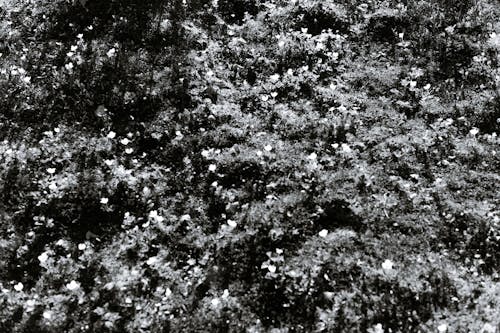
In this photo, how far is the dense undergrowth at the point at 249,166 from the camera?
591 cm

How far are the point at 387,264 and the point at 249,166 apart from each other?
2.12 metres

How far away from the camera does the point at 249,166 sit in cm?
718

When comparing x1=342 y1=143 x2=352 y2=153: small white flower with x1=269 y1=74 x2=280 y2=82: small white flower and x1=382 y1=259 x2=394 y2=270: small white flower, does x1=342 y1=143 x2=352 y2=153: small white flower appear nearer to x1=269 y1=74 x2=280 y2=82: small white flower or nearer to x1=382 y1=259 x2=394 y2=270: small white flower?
x1=269 y1=74 x2=280 y2=82: small white flower

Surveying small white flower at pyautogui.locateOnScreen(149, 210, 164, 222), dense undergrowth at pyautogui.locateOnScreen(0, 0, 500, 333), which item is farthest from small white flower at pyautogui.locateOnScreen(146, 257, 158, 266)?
small white flower at pyautogui.locateOnScreen(149, 210, 164, 222)

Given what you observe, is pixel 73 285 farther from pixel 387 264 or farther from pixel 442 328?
pixel 442 328

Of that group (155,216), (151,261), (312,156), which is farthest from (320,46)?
(151,261)

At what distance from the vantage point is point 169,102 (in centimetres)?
805

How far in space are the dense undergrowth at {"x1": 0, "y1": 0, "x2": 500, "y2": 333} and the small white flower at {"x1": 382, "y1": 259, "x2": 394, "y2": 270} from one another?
0.06 m

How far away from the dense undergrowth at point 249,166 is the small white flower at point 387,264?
0.06 m

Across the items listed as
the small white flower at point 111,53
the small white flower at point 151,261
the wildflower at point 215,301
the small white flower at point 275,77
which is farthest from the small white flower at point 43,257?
the small white flower at point 275,77

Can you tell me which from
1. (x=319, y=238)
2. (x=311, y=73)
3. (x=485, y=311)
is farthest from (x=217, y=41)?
(x=485, y=311)

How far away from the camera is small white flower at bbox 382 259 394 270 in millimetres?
6082

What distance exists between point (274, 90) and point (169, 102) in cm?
151

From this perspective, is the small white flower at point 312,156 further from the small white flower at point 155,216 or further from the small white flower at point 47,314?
the small white flower at point 47,314
